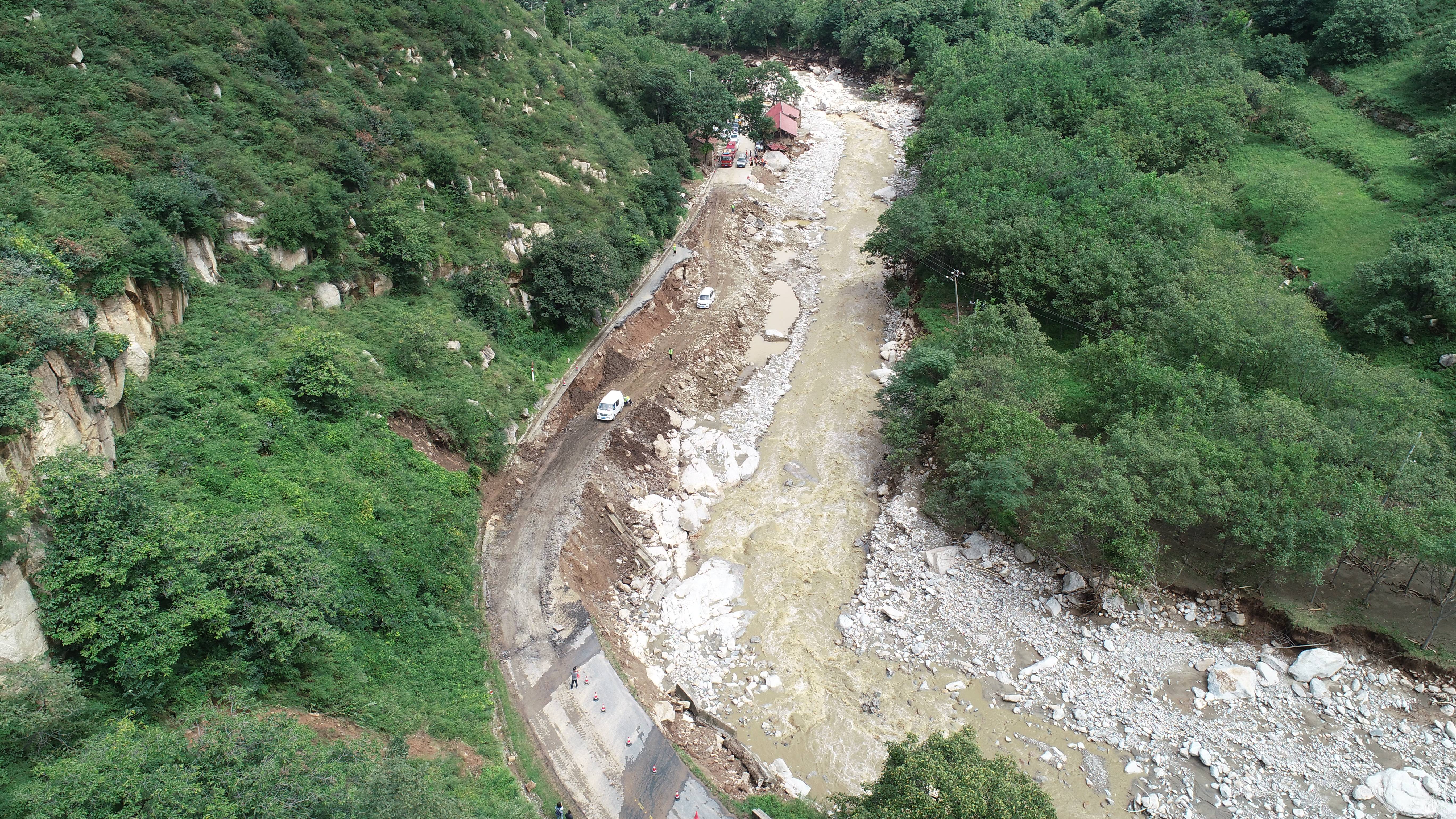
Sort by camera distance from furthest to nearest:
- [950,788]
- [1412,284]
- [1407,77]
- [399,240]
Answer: [1407,77] < [399,240] < [1412,284] < [950,788]

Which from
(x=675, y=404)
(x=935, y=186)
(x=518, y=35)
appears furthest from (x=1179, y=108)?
(x=518, y=35)

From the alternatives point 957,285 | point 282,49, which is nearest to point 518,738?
point 282,49

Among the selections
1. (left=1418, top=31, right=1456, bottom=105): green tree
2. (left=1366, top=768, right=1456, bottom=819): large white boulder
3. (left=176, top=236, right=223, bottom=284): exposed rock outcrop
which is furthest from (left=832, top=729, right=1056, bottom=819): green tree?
(left=1418, top=31, right=1456, bottom=105): green tree

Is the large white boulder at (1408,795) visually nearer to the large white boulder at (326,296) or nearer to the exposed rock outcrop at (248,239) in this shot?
the large white boulder at (326,296)

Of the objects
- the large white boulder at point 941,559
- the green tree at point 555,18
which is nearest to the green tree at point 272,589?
the large white boulder at point 941,559

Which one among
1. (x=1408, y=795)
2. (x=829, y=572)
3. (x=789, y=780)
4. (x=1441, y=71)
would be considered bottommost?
(x=789, y=780)

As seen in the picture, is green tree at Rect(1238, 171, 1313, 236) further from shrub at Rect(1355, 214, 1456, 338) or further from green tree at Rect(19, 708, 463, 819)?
green tree at Rect(19, 708, 463, 819)

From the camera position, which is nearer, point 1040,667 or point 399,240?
point 1040,667

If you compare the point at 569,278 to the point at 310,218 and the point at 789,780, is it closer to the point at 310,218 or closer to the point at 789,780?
the point at 310,218
